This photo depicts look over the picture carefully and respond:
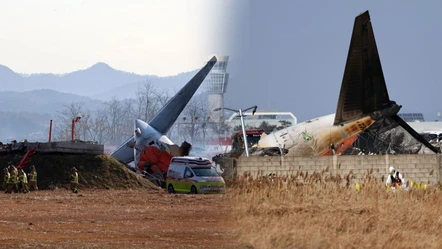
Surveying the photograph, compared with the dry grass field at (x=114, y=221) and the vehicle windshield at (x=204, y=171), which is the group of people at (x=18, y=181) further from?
the vehicle windshield at (x=204, y=171)

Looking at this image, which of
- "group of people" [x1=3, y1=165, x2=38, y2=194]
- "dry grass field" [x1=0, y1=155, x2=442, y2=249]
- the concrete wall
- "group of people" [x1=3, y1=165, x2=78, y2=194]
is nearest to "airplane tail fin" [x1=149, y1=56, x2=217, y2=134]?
"group of people" [x1=3, y1=165, x2=78, y2=194]

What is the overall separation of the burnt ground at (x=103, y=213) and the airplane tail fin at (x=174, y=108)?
73.1ft

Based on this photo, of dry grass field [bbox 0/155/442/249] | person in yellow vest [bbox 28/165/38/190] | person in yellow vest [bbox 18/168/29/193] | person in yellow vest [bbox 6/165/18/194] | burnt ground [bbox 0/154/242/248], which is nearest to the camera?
dry grass field [bbox 0/155/442/249]

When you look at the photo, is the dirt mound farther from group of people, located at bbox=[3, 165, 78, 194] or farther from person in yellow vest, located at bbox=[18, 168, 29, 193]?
person in yellow vest, located at bbox=[18, 168, 29, 193]

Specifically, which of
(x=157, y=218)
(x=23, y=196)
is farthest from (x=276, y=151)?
(x=157, y=218)

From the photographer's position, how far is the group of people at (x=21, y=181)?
194 feet

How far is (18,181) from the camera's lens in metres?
59.8

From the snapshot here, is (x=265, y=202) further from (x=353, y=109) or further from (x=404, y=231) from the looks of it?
(x=353, y=109)

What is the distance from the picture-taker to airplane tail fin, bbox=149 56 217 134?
90.3m

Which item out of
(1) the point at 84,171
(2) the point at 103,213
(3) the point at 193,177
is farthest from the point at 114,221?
(1) the point at 84,171

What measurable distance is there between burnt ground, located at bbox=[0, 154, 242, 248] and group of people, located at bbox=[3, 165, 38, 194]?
107 centimetres

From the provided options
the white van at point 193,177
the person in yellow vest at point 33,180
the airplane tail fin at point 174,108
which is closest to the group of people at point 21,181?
the person in yellow vest at point 33,180

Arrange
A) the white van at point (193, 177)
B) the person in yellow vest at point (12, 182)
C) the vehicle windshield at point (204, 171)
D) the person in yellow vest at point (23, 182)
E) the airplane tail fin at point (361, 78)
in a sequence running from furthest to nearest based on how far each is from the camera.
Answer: the airplane tail fin at point (361, 78) → the person in yellow vest at point (23, 182) → the person in yellow vest at point (12, 182) → the vehicle windshield at point (204, 171) → the white van at point (193, 177)

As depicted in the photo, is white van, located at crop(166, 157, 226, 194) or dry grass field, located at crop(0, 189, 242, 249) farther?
white van, located at crop(166, 157, 226, 194)
